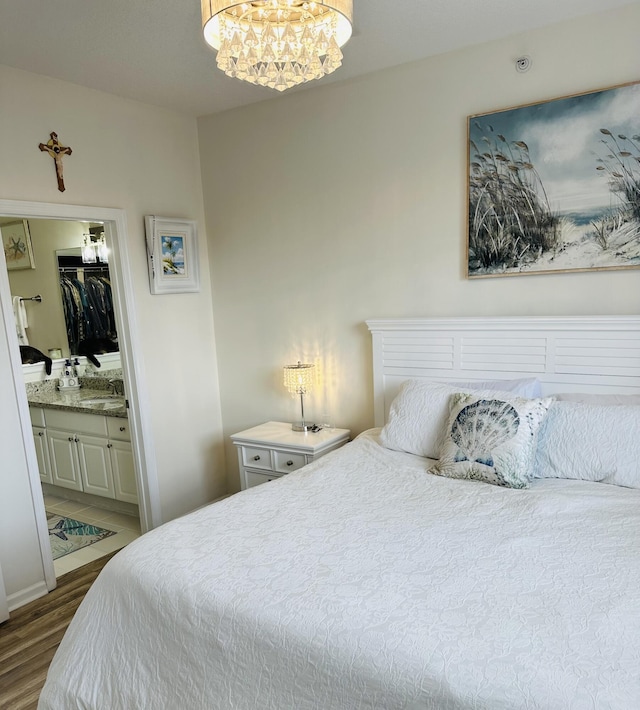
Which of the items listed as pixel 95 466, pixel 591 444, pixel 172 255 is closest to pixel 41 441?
pixel 95 466

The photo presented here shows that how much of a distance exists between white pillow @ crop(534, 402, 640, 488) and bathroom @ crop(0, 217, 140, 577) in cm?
262

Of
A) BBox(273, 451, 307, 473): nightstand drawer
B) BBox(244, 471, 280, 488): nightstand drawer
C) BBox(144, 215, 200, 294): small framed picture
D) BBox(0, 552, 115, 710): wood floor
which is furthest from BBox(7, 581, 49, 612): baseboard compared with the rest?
BBox(144, 215, 200, 294): small framed picture

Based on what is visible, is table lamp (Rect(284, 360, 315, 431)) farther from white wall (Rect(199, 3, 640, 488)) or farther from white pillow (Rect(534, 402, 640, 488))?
white pillow (Rect(534, 402, 640, 488))

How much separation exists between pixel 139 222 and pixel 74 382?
179 cm

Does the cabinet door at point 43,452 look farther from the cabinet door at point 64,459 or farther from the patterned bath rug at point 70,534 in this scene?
the patterned bath rug at point 70,534

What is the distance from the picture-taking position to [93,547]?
344cm

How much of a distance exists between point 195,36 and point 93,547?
3015 mm

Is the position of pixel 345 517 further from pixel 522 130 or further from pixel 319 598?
pixel 522 130

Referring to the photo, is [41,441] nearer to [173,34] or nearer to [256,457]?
[256,457]

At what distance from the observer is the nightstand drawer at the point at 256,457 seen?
Answer: 320 cm

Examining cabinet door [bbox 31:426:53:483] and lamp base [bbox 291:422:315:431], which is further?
cabinet door [bbox 31:426:53:483]

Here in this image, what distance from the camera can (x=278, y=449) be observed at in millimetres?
3119

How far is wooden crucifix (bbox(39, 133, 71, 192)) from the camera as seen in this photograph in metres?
2.81

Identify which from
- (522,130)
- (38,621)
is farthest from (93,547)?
(522,130)
